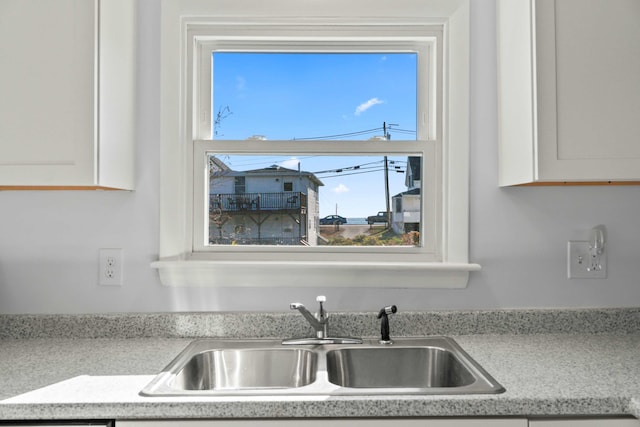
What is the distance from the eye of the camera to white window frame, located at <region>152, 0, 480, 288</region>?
5.63 ft

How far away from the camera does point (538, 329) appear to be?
170 cm

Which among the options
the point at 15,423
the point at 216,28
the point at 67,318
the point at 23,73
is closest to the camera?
the point at 15,423

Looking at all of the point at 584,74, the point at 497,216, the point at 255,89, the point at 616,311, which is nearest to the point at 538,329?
the point at 616,311

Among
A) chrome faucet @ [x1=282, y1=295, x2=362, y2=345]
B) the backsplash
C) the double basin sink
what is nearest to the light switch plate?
the backsplash

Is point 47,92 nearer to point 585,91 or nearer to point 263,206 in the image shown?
point 263,206

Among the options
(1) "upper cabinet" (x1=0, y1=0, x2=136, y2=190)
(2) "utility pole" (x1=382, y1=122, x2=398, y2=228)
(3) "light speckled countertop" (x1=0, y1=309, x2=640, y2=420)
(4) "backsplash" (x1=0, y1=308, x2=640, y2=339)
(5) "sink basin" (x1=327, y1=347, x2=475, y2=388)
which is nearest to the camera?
(3) "light speckled countertop" (x1=0, y1=309, x2=640, y2=420)

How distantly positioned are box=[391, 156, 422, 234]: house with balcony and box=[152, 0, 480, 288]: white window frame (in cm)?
4

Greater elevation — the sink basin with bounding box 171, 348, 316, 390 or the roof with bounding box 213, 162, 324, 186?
the roof with bounding box 213, 162, 324, 186

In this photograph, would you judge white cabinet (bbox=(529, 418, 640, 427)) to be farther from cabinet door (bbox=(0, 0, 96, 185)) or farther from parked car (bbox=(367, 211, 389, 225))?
cabinet door (bbox=(0, 0, 96, 185))

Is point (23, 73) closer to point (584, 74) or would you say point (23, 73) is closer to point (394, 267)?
point (394, 267)

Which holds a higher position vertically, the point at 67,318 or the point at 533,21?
the point at 533,21

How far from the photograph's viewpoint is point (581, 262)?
1.74 meters

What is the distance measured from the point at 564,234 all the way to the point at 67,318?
5.70 feet

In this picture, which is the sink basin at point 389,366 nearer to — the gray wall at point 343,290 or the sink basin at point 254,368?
the sink basin at point 254,368
